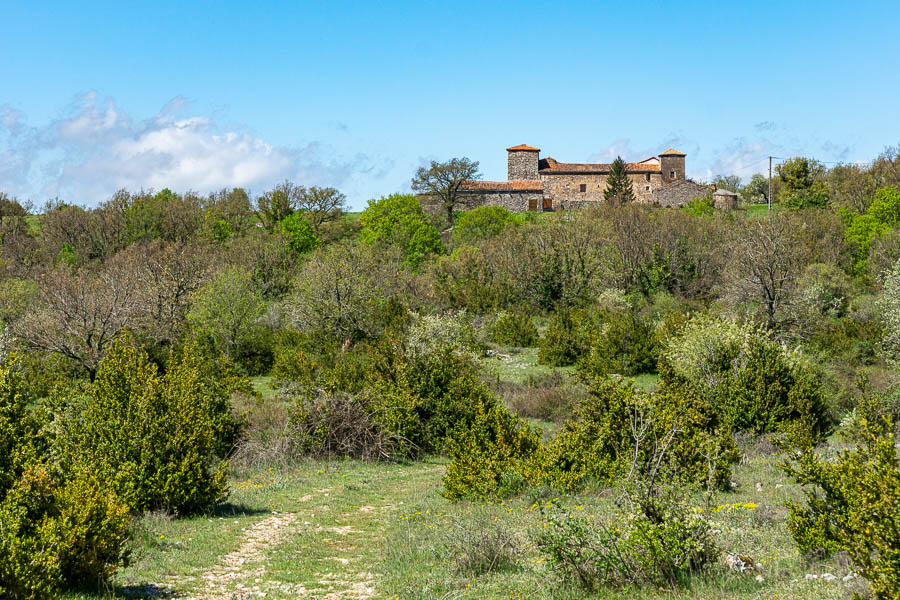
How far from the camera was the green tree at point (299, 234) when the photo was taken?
68000 mm

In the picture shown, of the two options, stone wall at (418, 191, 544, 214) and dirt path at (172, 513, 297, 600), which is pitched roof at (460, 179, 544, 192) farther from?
dirt path at (172, 513, 297, 600)

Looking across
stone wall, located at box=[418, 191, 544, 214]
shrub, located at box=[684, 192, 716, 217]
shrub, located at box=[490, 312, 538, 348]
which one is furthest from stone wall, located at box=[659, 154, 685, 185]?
shrub, located at box=[490, 312, 538, 348]

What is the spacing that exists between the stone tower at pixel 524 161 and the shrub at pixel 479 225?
25923 mm

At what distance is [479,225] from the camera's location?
A: 7525 cm

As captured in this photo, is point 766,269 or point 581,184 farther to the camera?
point 581,184

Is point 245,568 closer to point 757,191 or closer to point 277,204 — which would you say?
point 277,204

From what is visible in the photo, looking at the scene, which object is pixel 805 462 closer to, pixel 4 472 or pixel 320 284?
pixel 4 472

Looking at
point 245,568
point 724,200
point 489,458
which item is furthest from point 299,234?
point 245,568

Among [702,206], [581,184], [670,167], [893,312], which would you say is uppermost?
[670,167]

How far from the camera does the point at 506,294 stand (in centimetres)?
5128

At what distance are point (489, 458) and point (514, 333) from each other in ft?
93.3

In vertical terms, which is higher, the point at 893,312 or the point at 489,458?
the point at 893,312

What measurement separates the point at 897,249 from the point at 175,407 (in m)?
50.0

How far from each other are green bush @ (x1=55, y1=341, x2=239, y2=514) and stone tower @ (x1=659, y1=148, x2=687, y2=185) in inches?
3672
